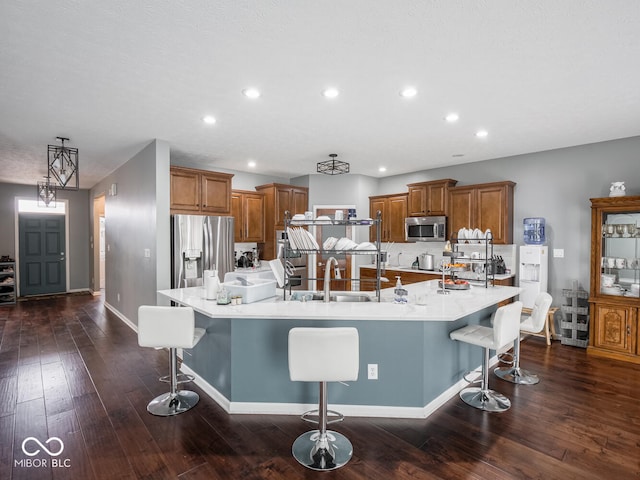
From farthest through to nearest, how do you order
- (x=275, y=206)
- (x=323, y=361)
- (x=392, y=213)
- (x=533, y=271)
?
1. (x=392, y=213)
2. (x=275, y=206)
3. (x=533, y=271)
4. (x=323, y=361)

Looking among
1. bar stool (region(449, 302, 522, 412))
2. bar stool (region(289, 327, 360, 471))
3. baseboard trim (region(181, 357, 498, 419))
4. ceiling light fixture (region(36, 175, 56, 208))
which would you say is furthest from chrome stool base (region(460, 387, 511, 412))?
ceiling light fixture (region(36, 175, 56, 208))

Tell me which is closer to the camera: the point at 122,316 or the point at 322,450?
the point at 322,450

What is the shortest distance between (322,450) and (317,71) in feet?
8.63

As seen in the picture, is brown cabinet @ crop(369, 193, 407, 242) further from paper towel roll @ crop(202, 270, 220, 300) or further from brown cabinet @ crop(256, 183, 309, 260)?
paper towel roll @ crop(202, 270, 220, 300)

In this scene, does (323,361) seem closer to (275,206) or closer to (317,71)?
(317,71)

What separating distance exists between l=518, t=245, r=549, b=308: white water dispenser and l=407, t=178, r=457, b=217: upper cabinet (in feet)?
4.58

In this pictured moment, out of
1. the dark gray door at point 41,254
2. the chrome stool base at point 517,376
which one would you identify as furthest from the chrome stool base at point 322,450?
the dark gray door at point 41,254

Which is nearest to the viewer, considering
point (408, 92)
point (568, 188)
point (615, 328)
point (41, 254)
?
point (408, 92)

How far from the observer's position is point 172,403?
2.89 metres

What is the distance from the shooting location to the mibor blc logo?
2.19 metres

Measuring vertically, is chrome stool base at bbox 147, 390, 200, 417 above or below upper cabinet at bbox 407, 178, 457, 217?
below

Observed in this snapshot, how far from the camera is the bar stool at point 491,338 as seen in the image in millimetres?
2770


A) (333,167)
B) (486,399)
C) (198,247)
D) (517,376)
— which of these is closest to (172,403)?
(198,247)

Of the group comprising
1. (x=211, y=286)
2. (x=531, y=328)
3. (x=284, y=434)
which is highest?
(x=211, y=286)
